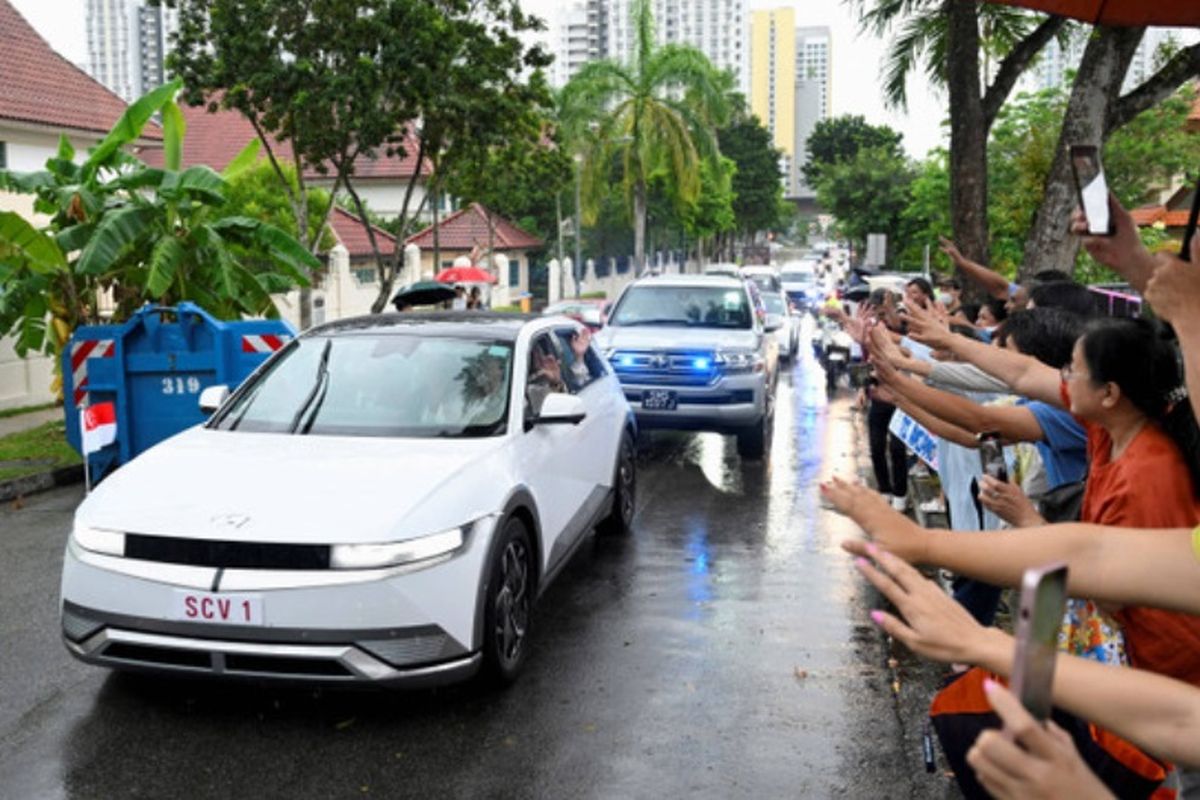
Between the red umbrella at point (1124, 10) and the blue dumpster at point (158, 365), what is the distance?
7.70 metres

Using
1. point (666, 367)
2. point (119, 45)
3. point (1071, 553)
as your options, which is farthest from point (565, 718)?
point (119, 45)

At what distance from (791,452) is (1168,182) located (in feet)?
67.0

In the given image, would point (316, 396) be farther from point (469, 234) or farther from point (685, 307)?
point (469, 234)

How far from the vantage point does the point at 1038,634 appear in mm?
1425

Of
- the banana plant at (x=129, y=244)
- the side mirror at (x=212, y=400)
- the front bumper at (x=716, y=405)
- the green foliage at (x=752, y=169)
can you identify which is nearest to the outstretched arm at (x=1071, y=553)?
the side mirror at (x=212, y=400)

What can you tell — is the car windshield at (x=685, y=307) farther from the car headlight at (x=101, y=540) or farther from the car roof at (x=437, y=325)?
the car headlight at (x=101, y=540)

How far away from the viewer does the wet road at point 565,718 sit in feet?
14.7

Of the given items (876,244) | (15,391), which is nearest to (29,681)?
(15,391)

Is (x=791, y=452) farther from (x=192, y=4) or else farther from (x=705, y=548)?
(x=192, y=4)

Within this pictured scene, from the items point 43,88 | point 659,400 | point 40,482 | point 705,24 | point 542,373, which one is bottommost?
point 40,482

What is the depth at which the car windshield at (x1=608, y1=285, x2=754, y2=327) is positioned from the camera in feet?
42.3

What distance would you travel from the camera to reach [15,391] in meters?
16.3

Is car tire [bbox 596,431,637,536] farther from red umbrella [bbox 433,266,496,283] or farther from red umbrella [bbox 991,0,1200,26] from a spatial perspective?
red umbrella [bbox 433,266,496,283]

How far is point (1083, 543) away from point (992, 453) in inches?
85.1
